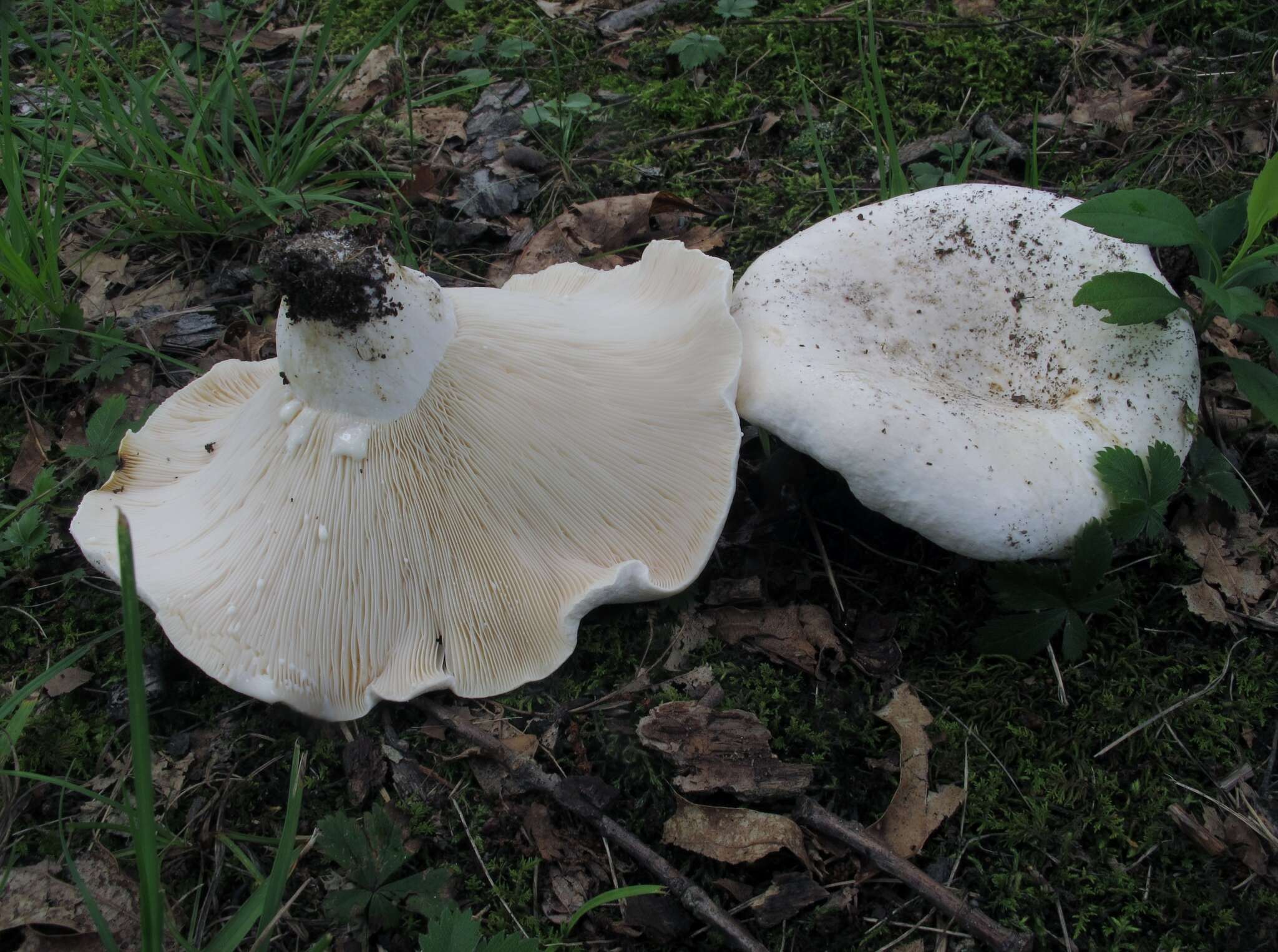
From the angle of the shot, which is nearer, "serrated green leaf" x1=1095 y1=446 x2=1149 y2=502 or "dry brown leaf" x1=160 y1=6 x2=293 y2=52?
"serrated green leaf" x1=1095 y1=446 x2=1149 y2=502

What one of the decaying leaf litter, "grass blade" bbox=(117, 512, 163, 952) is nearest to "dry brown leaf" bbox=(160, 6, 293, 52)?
the decaying leaf litter

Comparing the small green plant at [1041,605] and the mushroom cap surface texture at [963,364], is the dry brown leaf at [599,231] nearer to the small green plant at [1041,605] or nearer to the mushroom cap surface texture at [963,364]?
the mushroom cap surface texture at [963,364]

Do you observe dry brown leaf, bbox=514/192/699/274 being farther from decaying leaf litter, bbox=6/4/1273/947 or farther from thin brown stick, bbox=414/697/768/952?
thin brown stick, bbox=414/697/768/952

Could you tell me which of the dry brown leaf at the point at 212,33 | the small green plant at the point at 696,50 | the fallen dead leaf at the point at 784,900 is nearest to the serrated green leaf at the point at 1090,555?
the fallen dead leaf at the point at 784,900

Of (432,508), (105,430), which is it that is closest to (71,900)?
(432,508)

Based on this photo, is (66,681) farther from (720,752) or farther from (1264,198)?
(1264,198)

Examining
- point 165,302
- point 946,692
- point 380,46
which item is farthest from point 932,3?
point 165,302
